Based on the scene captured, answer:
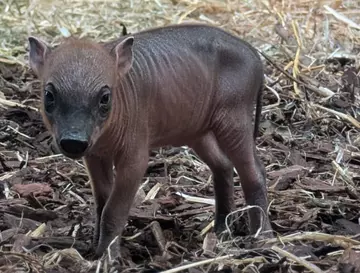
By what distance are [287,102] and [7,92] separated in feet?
7.15

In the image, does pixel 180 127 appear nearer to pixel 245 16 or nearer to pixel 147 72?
pixel 147 72

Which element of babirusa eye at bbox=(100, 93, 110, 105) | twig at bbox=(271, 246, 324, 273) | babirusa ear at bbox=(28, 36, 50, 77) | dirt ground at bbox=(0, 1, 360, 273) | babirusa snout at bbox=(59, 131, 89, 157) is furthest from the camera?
babirusa ear at bbox=(28, 36, 50, 77)

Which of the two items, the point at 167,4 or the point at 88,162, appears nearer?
the point at 88,162

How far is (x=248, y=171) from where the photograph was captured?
4.70 meters

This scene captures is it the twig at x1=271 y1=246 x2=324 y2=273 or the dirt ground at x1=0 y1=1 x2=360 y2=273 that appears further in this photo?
the dirt ground at x1=0 y1=1 x2=360 y2=273

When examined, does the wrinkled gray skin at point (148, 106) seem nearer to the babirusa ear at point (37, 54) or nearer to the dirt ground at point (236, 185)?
Result: the babirusa ear at point (37, 54)

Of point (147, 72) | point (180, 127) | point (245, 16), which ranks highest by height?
point (147, 72)

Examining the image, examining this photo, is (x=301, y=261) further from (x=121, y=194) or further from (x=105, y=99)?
(x=105, y=99)

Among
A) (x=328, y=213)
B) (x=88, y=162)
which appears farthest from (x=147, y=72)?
(x=328, y=213)

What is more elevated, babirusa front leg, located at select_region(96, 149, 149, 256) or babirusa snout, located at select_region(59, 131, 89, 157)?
babirusa snout, located at select_region(59, 131, 89, 157)

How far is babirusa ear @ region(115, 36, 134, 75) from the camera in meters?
4.18

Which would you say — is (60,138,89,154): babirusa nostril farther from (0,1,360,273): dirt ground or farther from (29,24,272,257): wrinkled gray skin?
(0,1,360,273): dirt ground

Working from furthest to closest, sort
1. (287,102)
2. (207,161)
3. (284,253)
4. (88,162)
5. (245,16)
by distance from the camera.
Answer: (245,16)
(287,102)
(207,161)
(88,162)
(284,253)

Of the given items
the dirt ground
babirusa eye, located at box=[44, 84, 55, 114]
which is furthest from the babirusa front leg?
babirusa eye, located at box=[44, 84, 55, 114]
